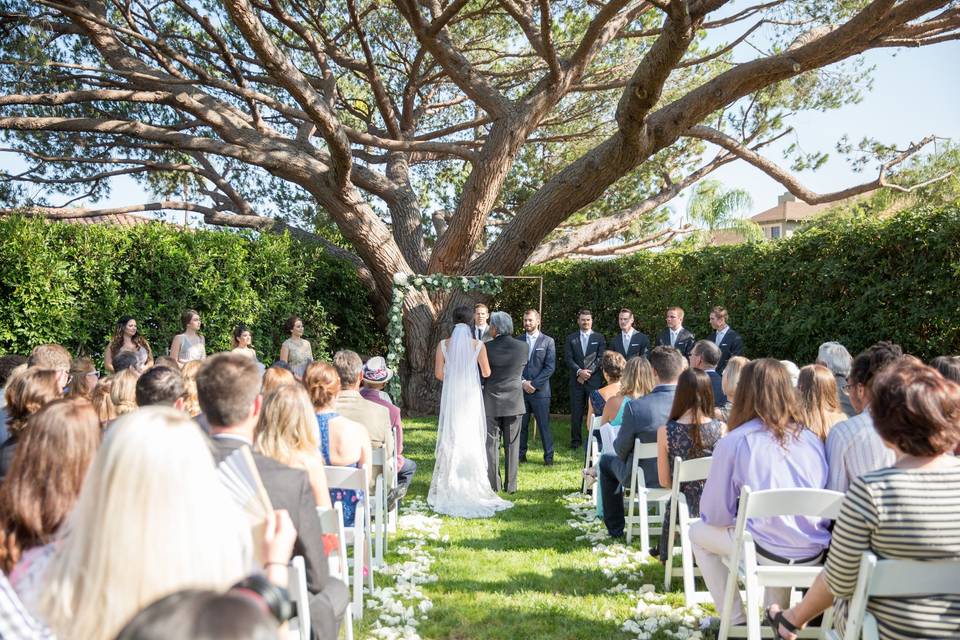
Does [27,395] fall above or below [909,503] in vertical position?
above

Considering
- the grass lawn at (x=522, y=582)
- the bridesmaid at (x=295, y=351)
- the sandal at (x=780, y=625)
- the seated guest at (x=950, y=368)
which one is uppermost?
the bridesmaid at (x=295, y=351)

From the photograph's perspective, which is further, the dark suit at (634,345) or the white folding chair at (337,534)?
the dark suit at (634,345)

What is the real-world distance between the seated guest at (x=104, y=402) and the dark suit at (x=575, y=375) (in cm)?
654

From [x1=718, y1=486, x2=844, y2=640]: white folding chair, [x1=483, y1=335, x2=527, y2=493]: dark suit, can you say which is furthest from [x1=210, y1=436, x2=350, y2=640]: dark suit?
[x1=483, y1=335, x2=527, y2=493]: dark suit

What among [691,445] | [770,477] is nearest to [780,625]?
[770,477]

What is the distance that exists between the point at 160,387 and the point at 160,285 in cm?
698

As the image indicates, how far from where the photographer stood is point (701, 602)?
4.20 meters

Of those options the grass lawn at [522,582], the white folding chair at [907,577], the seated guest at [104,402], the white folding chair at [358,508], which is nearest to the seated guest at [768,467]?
the grass lawn at [522,582]

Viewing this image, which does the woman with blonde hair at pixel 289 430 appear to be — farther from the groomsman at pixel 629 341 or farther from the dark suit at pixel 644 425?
the groomsman at pixel 629 341

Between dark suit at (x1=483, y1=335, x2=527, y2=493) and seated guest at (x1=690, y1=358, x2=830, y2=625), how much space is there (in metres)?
3.69

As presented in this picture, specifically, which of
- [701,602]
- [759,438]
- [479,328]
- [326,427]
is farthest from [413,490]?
[759,438]

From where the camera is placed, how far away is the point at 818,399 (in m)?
3.90

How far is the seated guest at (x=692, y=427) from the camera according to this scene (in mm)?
4352

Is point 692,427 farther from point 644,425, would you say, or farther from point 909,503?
point 909,503
